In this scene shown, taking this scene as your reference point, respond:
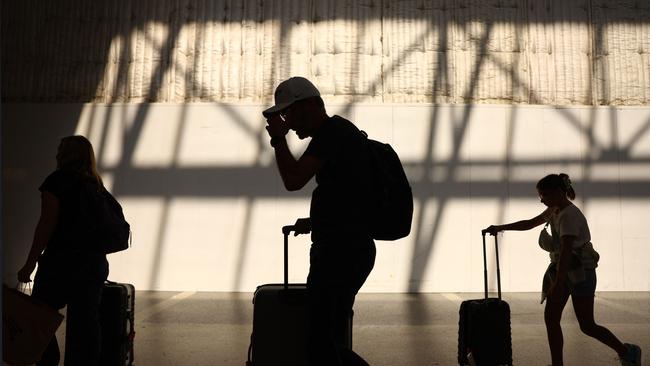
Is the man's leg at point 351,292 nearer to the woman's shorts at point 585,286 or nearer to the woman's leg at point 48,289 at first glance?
the woman's leg at point 48,289

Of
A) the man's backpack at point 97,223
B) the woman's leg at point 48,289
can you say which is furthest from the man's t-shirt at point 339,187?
the woman's leg at point 48,289

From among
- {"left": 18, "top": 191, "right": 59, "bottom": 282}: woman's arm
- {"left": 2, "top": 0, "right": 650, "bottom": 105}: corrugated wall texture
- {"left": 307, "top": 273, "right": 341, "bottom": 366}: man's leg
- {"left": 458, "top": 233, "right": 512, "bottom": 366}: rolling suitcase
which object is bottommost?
{"left": 458, "top": 233, "right": 512, "bottom": 366}: rolling suitcase

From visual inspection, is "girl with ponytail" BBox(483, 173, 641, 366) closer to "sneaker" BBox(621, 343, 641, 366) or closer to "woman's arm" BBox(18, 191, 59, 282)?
"sneaker" BBox(621, 343, 641, 366)

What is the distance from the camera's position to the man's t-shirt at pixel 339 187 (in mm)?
2703

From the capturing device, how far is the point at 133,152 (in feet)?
38.3

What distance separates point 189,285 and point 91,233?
8022 mm

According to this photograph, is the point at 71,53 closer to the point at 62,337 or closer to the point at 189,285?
the point at 189,285

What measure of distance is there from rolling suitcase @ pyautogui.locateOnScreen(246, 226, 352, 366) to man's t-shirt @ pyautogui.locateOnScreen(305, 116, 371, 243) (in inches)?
21.1

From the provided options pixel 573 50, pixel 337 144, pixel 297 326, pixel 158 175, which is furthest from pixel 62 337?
pixel 573 50

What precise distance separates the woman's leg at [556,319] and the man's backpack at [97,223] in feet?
8.17

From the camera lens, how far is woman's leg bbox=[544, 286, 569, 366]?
4336mm

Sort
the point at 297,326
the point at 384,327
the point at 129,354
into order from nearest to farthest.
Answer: the point at 297,326, the point at 129,354, the point at 384,327

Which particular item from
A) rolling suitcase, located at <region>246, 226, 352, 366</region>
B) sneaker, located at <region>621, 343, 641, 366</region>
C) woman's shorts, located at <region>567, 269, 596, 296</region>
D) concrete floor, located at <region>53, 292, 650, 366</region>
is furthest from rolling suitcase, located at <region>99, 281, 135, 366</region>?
sneaker, located at <region>621, 343, 641, 366</region>

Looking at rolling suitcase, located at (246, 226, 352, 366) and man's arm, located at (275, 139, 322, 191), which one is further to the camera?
rolling suitcase, located at (246, 226, 352, 366)
